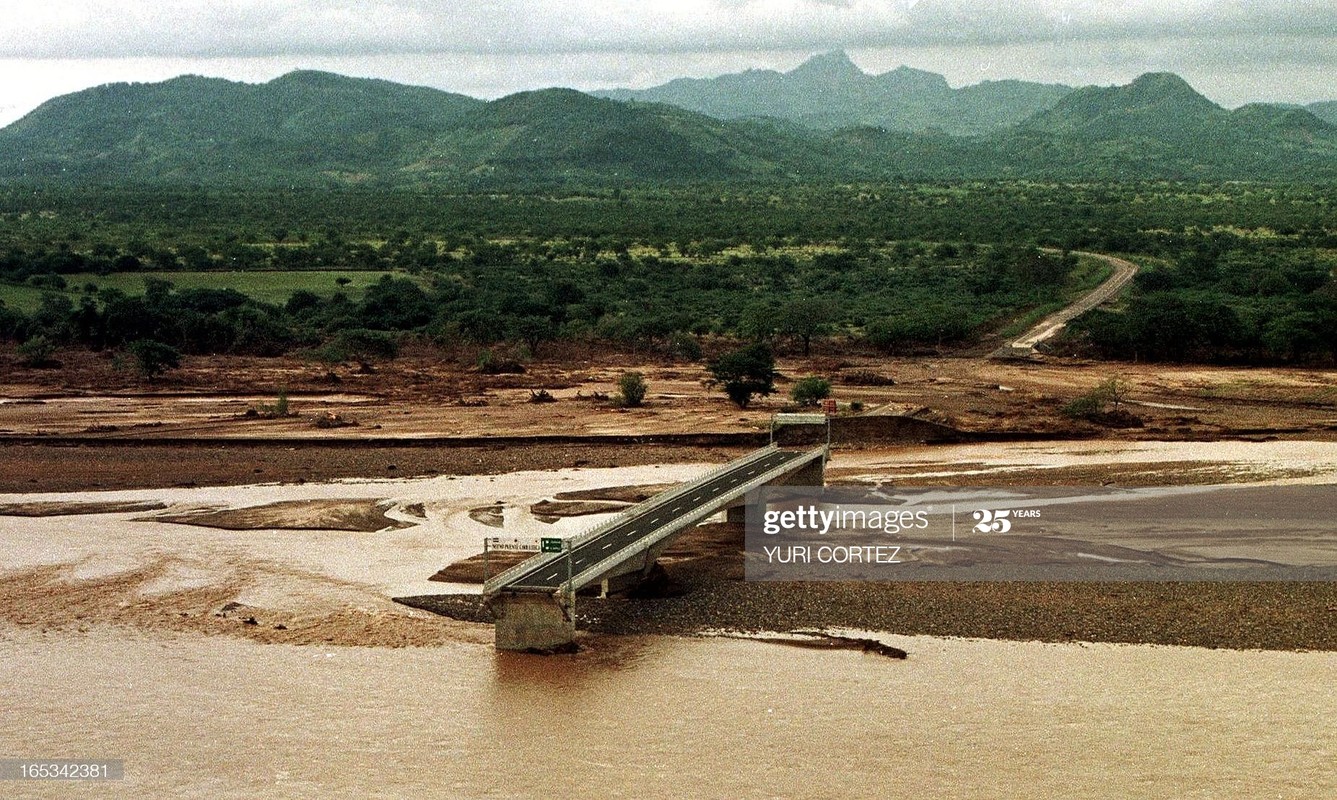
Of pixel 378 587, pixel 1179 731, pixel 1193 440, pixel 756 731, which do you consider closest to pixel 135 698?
pixel 378 587

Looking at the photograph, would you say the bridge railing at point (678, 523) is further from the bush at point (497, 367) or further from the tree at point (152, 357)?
the tree at point (152, 357)

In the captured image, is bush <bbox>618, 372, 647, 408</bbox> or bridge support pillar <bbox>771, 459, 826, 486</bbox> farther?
bush <bbox>618, 372, 647, 408</bbox>

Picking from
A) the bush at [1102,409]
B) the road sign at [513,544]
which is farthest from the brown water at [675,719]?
the bush at [1102,409]

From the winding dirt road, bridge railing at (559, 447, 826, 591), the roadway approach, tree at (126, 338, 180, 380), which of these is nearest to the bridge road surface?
the roadway approach

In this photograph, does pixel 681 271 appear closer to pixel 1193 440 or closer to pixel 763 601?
pixel 1193 440

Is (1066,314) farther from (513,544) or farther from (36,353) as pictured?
(513,544)

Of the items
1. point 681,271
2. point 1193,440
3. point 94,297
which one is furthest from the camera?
point 681,271

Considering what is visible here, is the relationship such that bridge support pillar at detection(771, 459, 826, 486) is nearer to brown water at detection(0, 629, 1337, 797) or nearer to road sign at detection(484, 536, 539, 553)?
road sign at detection(484, 536, 539, 553)
